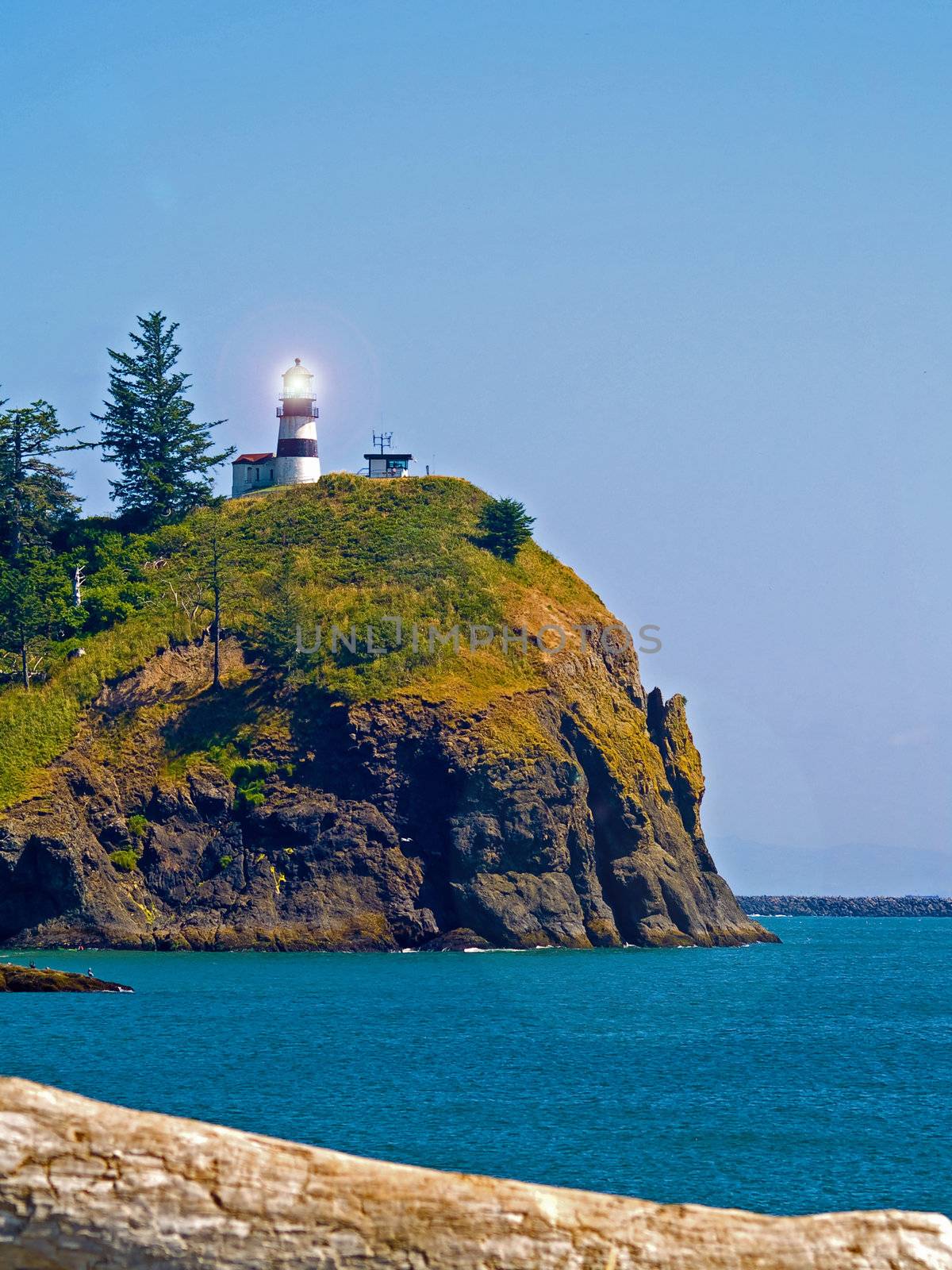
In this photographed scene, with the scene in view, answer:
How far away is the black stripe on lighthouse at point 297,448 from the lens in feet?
425

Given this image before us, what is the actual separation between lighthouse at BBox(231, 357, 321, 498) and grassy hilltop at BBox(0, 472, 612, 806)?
2.72 meters

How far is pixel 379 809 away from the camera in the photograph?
9525 centimetres

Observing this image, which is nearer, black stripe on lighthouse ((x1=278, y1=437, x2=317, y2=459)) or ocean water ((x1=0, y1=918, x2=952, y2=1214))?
ocean water ((x1=0, y1=918, x2=952, y2=1214))

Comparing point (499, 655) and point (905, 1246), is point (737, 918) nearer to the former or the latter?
point (499, 655)

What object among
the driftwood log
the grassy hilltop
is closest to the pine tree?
the grassy hilltop

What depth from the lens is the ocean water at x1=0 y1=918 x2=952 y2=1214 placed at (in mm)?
32031

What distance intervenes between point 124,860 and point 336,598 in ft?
86.4

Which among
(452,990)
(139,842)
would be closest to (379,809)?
(139,842)

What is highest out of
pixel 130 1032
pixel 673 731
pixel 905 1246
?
pixel 673 731

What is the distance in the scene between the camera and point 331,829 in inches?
3691

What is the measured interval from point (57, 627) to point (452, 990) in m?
48.6

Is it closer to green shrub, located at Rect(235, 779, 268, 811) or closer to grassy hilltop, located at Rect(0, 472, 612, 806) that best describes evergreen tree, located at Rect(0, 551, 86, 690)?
grassy hilltop, located at Rect(0, 472, 612, 806)

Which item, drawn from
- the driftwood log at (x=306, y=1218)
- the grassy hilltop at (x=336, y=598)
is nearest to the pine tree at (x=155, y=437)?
the grassy hilltop at (x=336, y=598)

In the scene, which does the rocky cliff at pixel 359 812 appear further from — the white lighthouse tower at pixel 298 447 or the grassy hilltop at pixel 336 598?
the white lighthouse tower at pixel 298 447
